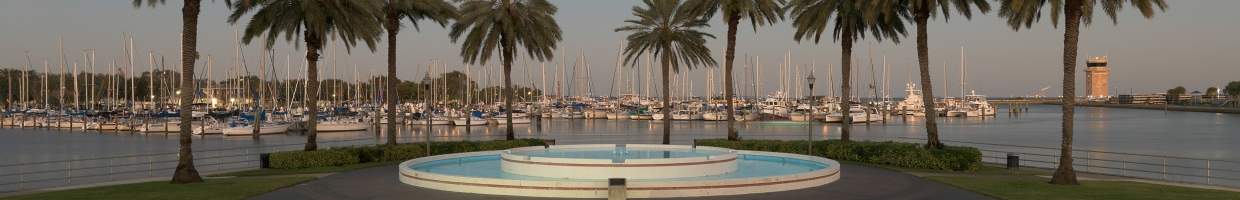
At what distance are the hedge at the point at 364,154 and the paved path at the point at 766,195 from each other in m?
6.45

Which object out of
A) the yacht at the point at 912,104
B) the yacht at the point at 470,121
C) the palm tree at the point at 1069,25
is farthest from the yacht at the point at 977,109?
the palm tree at the point at 1069,25

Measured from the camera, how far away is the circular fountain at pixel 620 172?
20.1 meters

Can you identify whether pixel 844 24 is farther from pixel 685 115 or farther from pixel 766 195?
pixel 685 115

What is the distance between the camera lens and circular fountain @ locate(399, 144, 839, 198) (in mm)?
20062

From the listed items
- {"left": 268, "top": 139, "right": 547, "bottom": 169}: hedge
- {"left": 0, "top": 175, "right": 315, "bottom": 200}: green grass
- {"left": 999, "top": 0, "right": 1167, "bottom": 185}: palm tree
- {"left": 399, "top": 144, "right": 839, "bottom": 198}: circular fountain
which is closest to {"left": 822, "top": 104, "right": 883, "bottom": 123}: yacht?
{"left": 268, "top": 139, "right": 547, "bottom": 169}: hedge

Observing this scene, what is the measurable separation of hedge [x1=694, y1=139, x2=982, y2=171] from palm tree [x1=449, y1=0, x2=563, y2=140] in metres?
12.7

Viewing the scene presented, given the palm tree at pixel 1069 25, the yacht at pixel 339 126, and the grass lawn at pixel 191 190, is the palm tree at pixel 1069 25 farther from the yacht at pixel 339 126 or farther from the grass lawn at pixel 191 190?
the yacht at pixel 339 126

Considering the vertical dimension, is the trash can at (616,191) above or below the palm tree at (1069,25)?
below

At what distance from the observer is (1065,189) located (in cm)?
2259

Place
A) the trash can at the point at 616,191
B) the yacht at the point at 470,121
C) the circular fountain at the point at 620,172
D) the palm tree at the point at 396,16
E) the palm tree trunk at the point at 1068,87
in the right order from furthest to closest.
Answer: the yacht at the point at 470,121 → the palm tree at the point at 396,16 → the palm tree trunk at the point at 1068,87 → the circular fountain at the point at 620,172 → the trash can at the point at 616,191

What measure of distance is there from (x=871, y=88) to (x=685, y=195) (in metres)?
120

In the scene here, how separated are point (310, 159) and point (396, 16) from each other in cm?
861

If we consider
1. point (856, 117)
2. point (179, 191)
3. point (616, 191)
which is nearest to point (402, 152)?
point (179, 191)

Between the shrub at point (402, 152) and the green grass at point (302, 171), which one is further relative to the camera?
the shrub at point (402, 152)
